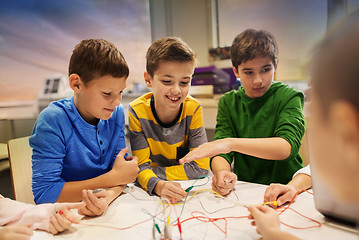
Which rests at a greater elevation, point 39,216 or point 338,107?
point 338,107

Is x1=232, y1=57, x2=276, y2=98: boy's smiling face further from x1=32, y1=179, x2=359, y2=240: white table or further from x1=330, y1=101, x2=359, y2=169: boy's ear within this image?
x1=330, y1=101, x2=359, y2=169: boy's ear

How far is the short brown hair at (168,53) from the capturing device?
1.06m

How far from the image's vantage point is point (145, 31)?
99.9 inches

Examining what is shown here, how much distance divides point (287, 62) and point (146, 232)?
5.17 ft

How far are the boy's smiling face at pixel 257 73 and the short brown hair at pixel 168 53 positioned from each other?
0.75ft

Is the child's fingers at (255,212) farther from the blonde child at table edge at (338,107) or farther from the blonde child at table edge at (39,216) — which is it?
the blonde child at table edge at (39,216)

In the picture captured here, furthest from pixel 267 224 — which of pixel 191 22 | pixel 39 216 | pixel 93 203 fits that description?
pixel 191 22

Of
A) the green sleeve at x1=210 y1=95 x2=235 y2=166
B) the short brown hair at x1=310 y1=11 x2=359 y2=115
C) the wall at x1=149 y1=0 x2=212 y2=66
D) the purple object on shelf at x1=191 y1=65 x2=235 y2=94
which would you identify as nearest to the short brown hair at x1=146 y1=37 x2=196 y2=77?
the green sleeve at x1=210 y1=95 x2=235 y2=166

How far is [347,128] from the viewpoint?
1.13 feet

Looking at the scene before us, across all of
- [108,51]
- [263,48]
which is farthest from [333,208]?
[108,51]

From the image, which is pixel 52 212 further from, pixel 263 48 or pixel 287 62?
pixel 287 62

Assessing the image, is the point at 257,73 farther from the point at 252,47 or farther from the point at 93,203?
the point at 93,203

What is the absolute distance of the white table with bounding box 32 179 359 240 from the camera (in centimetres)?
63

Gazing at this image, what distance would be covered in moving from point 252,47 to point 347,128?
827 millimetres
